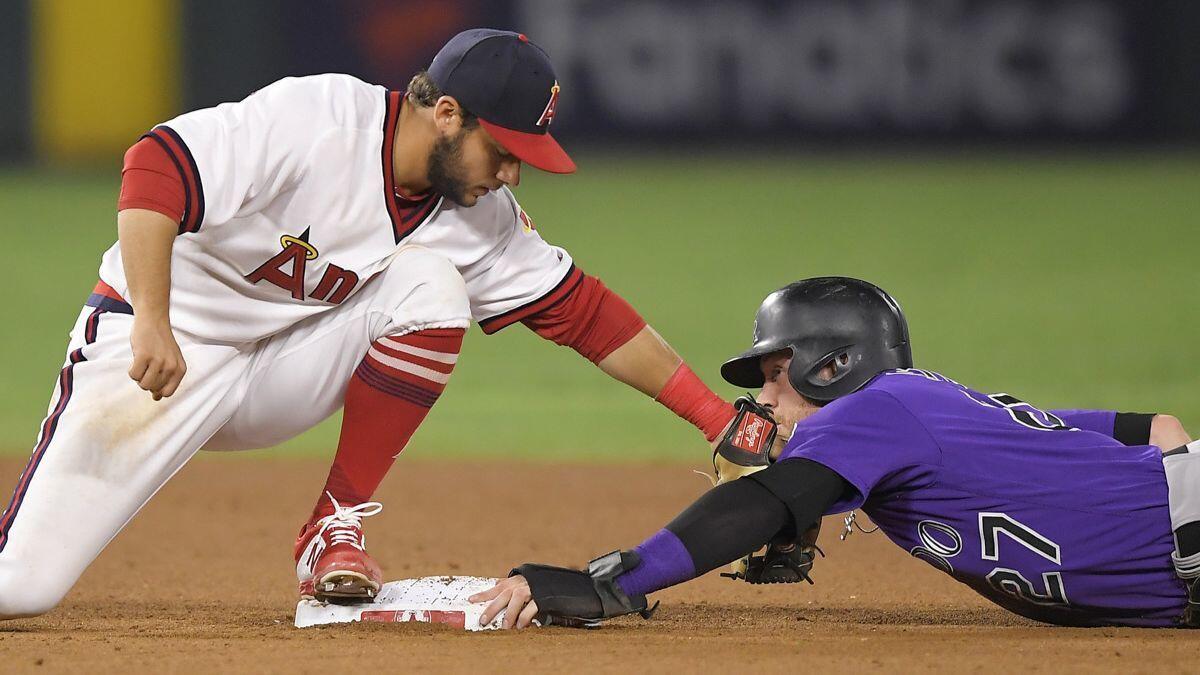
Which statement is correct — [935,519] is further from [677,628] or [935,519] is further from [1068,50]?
[1068,50]

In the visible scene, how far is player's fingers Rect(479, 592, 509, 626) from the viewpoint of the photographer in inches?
136

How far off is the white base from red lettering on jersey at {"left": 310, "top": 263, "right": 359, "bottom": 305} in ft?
2.34

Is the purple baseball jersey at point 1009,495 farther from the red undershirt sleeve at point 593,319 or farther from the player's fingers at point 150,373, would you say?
the player's fingers at point 150,373

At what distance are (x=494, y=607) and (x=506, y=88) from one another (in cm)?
119

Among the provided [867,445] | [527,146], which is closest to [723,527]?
[867,445]

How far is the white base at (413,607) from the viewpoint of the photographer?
362 cm

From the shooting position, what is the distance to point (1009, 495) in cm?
333

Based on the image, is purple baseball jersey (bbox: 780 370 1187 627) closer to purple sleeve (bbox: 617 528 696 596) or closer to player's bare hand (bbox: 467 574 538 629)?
purple sleeve (bbox: 617 528 696 596)

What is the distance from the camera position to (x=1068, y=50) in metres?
15.8

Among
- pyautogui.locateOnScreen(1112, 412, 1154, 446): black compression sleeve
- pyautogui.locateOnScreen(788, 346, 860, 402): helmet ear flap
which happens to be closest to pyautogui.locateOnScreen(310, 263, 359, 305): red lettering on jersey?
pyautogui.locateOnScreen(788, 346, 860, 402): helmet ear flap

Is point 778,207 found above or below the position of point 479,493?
below

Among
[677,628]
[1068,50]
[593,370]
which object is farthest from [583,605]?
[1068,50]

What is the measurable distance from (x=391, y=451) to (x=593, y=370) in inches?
210

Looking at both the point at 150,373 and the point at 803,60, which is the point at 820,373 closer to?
the point at 150,373
